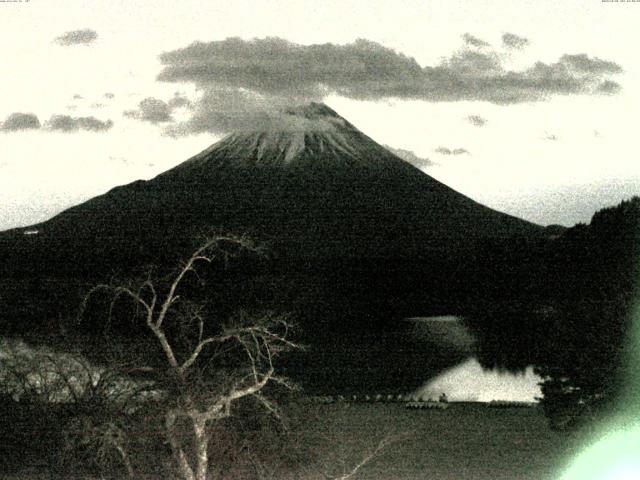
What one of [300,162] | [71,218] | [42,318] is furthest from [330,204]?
[42,318]

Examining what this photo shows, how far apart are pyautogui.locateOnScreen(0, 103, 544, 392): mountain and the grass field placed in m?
7.60

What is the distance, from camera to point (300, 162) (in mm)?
72312

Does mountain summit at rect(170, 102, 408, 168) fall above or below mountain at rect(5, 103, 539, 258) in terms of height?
above

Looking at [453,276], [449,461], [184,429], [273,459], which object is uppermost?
[184,429]

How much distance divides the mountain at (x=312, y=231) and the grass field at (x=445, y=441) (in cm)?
760

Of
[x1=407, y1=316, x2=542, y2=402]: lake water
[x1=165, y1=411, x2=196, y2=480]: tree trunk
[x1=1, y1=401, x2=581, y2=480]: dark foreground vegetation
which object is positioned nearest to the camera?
[x1=165, y1=411, x2=196, y2=480]: tree trunk

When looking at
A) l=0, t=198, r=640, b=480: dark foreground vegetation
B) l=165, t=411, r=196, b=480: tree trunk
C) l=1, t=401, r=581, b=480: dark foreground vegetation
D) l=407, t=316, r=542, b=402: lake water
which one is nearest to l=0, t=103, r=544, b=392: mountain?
l=407, t=316, r=542, b=402: lake water

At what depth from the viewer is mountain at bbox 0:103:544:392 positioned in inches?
1225

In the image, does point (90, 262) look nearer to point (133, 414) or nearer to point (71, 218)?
point (71, 218)

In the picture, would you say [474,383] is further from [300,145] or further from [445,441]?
[300,145]

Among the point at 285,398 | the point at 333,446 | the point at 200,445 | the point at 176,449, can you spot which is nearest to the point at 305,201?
the point at 333,446

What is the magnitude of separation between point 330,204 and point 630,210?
49522 millimetres

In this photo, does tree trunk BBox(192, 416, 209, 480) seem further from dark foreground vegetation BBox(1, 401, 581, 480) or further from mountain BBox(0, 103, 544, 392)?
mountain BBox(0, 103, 544, 392)

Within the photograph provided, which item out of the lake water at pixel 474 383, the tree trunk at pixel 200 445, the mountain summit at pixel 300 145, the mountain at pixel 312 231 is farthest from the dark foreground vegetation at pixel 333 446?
the mountain summit at pixel 300 145
